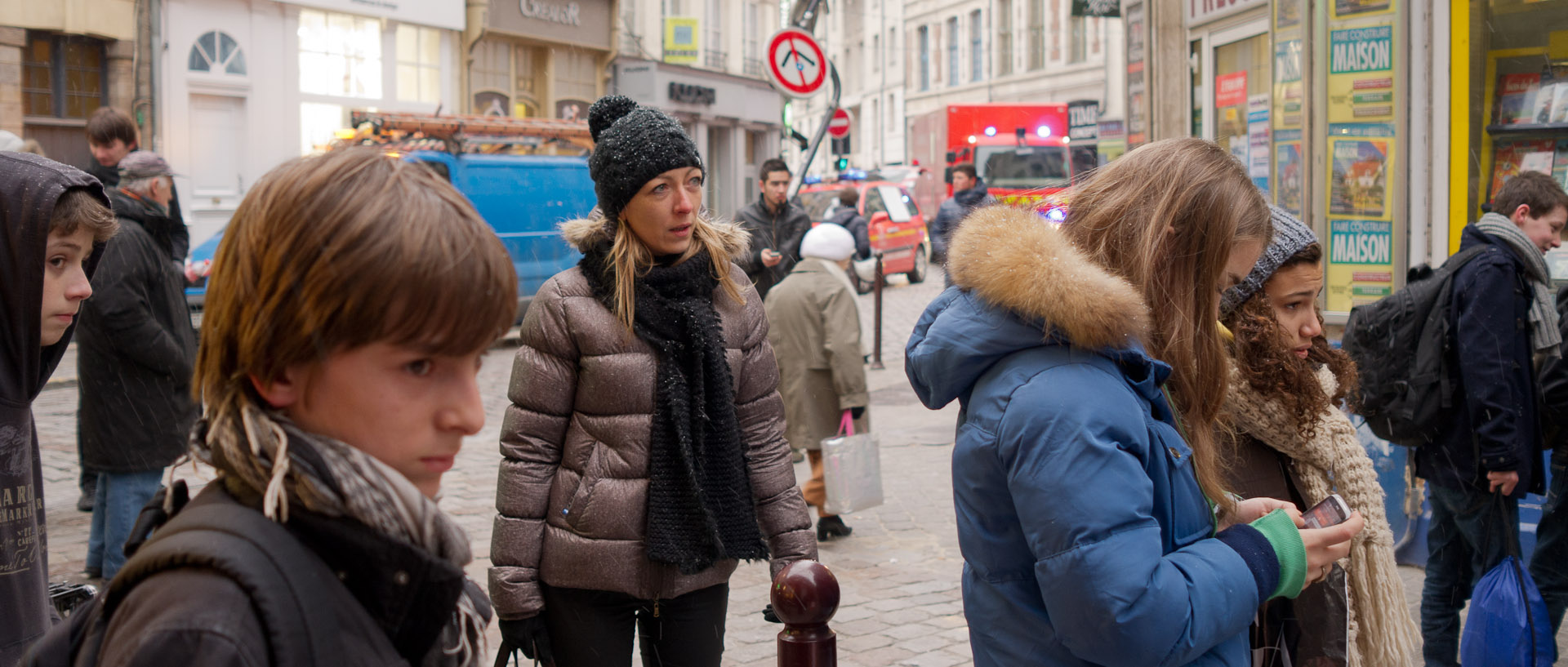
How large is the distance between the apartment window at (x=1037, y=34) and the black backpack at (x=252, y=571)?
44.0 meters

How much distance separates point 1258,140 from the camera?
8.10m

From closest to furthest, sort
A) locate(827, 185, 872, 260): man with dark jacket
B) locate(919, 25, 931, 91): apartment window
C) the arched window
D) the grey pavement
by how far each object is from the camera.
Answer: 1. the grey pavement
2. locate(827, 185, 872, 260): man with dark jacket
3. the arched window
4. locate(919, 25, 931, 91): apartment window

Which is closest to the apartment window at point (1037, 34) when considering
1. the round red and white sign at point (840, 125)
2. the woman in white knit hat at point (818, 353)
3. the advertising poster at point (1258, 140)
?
the round red and white sign at point (840, 125)

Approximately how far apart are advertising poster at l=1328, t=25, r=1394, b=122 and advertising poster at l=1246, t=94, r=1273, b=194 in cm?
115

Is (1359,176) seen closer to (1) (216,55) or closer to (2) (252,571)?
(2) (252,571)

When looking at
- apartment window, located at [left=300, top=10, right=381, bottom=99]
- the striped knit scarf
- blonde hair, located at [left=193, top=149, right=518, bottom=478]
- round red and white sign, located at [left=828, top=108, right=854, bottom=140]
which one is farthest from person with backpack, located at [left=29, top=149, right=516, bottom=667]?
apartment window, located at [left=300, top=10, right=381, bottom=99]

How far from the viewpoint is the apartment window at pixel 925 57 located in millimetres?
51469

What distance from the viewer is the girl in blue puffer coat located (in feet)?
5.53

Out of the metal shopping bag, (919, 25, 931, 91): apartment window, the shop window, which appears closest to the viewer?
the metal shopping bag

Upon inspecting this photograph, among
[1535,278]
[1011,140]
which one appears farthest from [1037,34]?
[1535,278]

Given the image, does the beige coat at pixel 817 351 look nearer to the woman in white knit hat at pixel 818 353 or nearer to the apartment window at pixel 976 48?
the woman in white knit hat at pixel 818 353

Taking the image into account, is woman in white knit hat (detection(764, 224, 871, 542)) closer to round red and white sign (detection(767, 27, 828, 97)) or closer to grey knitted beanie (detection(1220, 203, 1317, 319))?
round red and white sign (detection(767, 27, 828, 97))

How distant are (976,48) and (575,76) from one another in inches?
976

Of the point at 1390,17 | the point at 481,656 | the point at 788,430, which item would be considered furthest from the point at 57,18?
the point at 481,656
